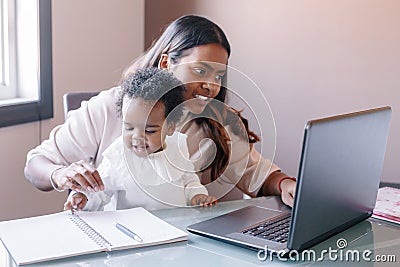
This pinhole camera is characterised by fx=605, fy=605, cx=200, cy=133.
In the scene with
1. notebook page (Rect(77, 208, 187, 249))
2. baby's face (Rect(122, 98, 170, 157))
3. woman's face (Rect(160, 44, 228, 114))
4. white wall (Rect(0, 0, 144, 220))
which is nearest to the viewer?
notebook page (Rect(77, 208, 187, 249))

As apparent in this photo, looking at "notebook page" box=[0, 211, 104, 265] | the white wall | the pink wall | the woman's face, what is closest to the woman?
the woman's face

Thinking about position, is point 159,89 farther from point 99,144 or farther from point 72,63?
point 72,63

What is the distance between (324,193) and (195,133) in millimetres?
408

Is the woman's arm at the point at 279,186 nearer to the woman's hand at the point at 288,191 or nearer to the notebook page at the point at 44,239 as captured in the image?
the woman's hand at the point at 288,191

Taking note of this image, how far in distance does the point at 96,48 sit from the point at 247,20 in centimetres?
61

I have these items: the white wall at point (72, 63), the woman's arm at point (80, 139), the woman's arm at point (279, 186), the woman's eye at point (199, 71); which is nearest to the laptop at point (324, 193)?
the woman's arm at point (279, 186)

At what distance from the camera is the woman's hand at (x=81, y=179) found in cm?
125

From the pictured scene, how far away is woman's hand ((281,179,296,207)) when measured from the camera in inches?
56.5

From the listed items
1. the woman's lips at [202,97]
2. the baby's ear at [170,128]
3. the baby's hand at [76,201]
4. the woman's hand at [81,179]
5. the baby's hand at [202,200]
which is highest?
the woman's lips at [202,97]

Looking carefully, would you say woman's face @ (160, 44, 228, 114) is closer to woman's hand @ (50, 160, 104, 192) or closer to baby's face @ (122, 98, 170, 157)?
baby's face @ (122, 98, 170, 157)

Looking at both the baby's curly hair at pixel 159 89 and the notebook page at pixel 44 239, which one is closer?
the notebook page at pixel 44 239

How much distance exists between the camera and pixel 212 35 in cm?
148

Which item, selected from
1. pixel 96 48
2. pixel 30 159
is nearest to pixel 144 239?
pixel 30 159

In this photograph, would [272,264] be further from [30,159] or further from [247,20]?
[247,20]
